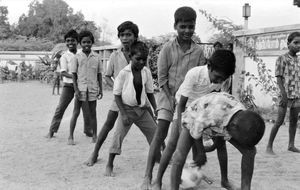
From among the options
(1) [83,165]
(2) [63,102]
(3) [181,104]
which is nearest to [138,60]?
(3) [181,104]

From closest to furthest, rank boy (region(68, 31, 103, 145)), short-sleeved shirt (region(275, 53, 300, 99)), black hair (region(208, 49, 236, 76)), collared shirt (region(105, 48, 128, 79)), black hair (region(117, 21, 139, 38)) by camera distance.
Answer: black hair (region(208, 49, 236, 76))
black hair (region(117, 21, 139, 38))
collared shirt (region(105, 48, 128, 79))
short-sleeved shirt (region(275, 53, 300, 99))
boy (region(68, 31, 103, 145))

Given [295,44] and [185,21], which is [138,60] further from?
[295,44]

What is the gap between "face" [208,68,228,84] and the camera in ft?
11.5

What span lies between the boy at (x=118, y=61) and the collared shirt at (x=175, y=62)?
2.91 feet

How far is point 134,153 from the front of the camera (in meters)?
5.97

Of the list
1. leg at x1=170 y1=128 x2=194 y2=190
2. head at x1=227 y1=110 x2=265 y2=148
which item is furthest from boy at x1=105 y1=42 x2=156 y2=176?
head at x1=227 y1=110 x2=265 y2=148

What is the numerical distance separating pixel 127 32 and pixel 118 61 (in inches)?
16.6

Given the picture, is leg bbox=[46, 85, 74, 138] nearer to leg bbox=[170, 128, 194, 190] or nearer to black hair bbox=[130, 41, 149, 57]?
black hair bbox=[130, 41, 149, 57]

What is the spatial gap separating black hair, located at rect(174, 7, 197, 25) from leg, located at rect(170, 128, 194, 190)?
105 centimetres

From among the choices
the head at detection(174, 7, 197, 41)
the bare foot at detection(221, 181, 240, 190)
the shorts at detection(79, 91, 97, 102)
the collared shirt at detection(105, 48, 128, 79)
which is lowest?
the bare foot at detection(221, 181, 240, 190)

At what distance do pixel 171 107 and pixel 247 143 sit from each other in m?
1.08

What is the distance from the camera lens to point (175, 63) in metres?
4.14

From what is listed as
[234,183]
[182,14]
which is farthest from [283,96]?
[182,14]

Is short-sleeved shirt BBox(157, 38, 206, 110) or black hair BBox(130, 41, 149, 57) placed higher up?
black hair BBox(130, 41, 149, 57)
